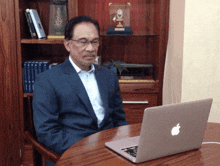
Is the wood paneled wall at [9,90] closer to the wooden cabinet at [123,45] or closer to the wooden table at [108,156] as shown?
the wooden cabinet at [123,45]

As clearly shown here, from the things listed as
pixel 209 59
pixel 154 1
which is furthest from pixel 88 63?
pixel 154 1

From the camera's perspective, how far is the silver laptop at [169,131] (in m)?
1.07

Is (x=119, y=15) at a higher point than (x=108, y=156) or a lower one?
higher

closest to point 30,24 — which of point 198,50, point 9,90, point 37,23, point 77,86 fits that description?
point 37,23

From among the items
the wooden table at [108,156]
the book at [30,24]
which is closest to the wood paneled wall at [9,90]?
the book at [30,24]

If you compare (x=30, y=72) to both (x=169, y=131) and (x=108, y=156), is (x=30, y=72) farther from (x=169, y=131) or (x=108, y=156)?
(x=169, y=131)

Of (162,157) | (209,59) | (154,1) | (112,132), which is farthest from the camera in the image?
(154,1)

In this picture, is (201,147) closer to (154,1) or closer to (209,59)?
(209,59)

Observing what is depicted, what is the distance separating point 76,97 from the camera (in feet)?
5.74

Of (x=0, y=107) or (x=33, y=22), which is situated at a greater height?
(x=33, y=22)

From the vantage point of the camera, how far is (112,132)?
5.01 ft

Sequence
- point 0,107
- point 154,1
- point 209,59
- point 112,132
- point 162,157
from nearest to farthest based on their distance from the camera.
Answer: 1. point 162,157
2. point 112,132
3. point 209,59
4. point 0,107
5. point 154,1

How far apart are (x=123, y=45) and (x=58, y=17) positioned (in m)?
0.75

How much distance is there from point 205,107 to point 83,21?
102 centimetres
